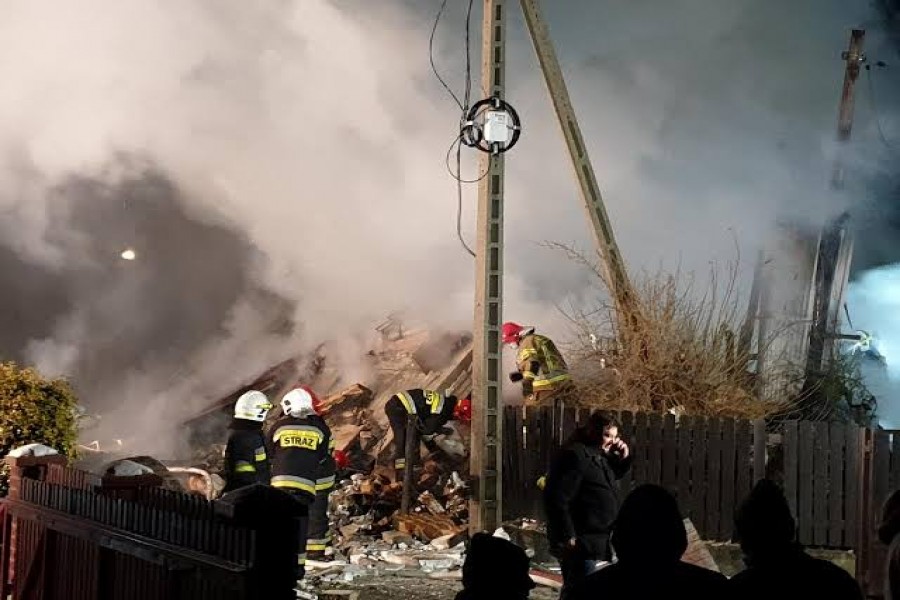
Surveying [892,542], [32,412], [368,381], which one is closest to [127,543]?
[892,542]

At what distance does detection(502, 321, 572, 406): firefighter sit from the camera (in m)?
12.5

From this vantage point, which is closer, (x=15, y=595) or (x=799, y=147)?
(x=15, y=595)

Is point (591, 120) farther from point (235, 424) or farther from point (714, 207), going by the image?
point (235, 424)

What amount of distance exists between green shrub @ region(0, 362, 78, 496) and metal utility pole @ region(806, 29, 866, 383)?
10460mm

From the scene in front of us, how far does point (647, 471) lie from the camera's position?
435 inches

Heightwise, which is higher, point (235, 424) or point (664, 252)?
point (664, 252)

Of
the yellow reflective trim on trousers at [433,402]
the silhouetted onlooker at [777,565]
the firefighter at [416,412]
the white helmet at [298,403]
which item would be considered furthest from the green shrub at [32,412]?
the silhouetted onlooker at [777,565]

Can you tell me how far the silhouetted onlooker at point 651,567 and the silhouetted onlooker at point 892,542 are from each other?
20.1 inches

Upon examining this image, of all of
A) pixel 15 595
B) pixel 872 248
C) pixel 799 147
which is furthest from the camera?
pixel 872 248

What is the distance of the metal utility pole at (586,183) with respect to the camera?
39.8ft

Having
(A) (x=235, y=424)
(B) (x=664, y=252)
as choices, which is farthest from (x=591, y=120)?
(A) (x=235, y=424)

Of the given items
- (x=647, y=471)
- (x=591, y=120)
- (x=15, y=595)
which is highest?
(x=591, y=120)

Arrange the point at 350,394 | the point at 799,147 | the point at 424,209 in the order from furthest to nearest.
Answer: the point at 799,147
the point at 424,209
the point at 350,394

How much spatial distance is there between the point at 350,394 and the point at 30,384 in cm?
599
